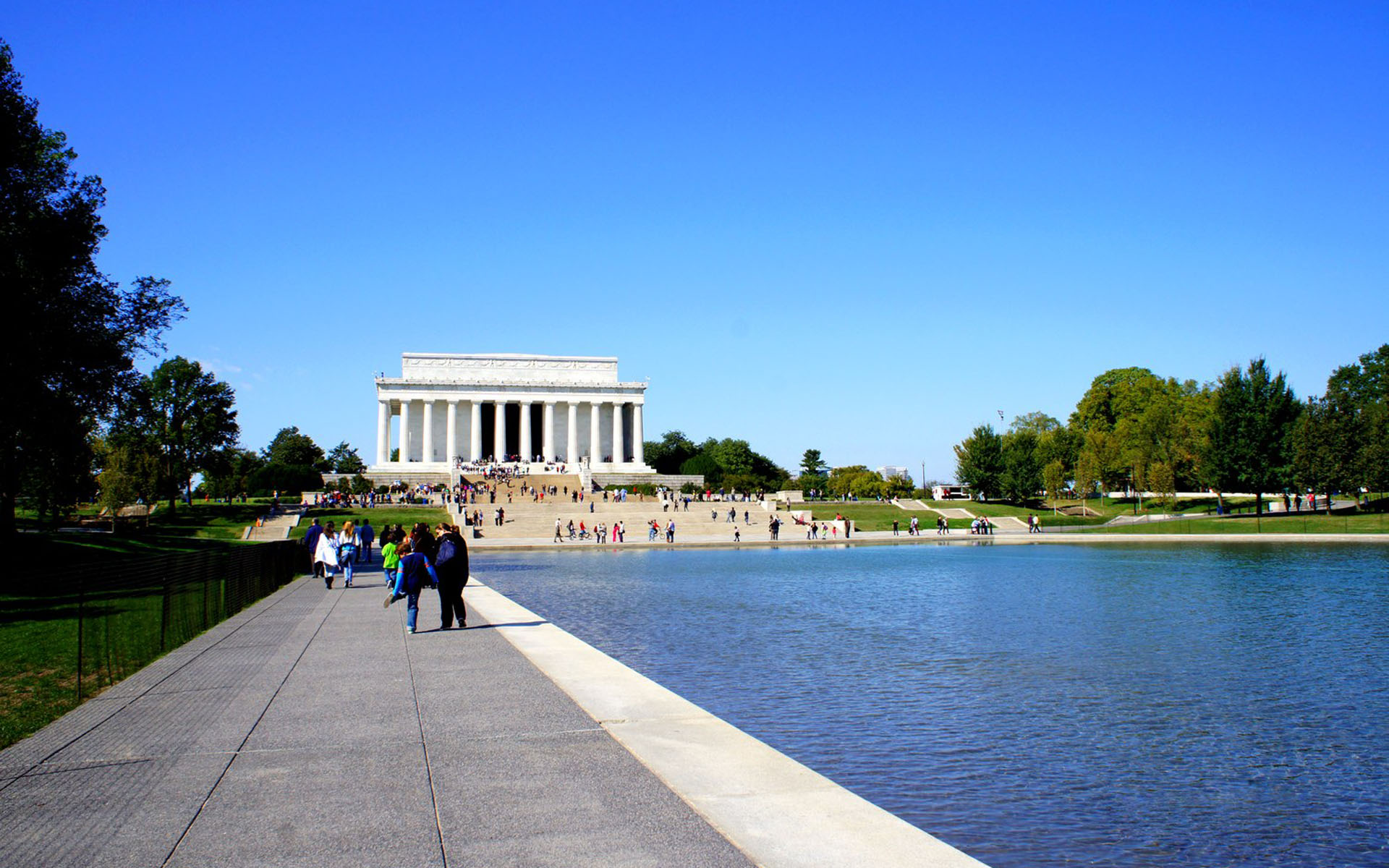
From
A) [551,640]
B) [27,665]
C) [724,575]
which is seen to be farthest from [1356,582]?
[27,665]

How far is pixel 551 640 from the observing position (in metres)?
16.2

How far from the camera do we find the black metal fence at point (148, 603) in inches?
523

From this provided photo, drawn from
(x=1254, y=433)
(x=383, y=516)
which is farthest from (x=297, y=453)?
(x=1254, y=433)

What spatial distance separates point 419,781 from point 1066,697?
30.6 ft

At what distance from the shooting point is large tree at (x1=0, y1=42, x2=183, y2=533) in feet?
99.6

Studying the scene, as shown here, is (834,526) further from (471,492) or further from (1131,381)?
(1131,381)

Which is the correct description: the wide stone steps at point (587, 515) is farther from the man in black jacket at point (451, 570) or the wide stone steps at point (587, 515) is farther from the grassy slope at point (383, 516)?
the man in black jacket at point (451, 570)

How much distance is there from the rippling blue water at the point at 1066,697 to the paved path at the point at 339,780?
276 cm

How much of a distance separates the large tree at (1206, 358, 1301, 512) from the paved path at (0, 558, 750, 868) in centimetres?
7503

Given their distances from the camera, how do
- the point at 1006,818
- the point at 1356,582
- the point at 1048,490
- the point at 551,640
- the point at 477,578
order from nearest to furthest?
the point at 1006,818
the point at 551,640
the point at 1356,582
the point at 477,578
the point at 1048,490

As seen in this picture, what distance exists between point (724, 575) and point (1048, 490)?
61.8 meters

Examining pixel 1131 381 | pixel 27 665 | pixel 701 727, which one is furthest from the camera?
pixel 1131 381

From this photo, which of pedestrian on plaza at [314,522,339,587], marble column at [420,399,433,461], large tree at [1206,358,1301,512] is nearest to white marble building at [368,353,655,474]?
marble column at [420,399,433,461]

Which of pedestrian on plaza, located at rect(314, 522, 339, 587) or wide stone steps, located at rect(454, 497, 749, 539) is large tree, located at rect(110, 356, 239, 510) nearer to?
wide stone steps, located at rect(454, 497, 749, 539)
